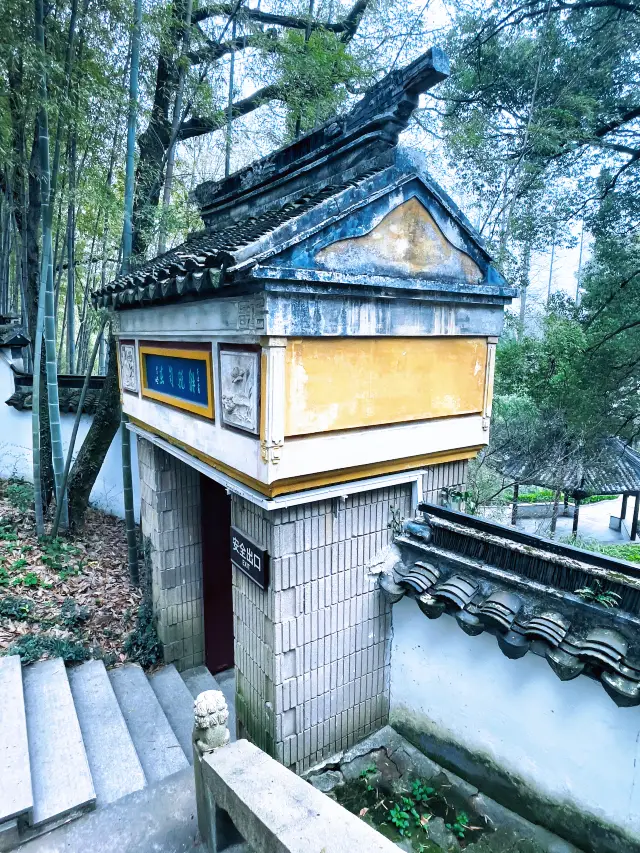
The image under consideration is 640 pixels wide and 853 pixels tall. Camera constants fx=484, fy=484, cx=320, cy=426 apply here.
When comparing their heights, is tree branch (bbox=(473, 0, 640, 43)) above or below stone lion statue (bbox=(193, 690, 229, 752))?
above

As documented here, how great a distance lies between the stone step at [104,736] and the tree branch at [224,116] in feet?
29.0

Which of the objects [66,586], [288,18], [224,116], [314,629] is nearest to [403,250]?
[314,629]

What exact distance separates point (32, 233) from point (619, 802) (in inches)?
426

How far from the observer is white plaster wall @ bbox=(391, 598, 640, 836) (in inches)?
127

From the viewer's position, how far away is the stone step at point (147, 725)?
4.64m

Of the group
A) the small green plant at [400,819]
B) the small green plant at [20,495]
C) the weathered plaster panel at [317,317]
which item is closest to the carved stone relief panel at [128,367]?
the weathered plaster panel at [317,317]

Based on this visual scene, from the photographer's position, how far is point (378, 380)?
393 centimetres

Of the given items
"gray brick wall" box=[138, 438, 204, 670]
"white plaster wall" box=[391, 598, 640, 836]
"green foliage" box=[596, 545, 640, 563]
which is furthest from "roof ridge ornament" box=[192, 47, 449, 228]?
"green foliage" box=[596, 545, 640, 563]

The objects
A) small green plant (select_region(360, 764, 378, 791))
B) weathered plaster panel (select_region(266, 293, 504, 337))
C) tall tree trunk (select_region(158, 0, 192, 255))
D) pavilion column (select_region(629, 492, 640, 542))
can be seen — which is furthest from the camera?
pavilion column (select_region(629, 492, 640, 542))

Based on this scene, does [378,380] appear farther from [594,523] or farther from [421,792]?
[594,523]

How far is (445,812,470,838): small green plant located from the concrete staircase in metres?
2.52

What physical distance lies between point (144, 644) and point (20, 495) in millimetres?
4450

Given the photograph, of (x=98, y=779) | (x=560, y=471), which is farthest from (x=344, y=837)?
(x=560, y=471)

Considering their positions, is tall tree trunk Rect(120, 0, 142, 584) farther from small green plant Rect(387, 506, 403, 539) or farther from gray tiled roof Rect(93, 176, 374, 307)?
small green plant Rect(387, 506, 403, 539)
